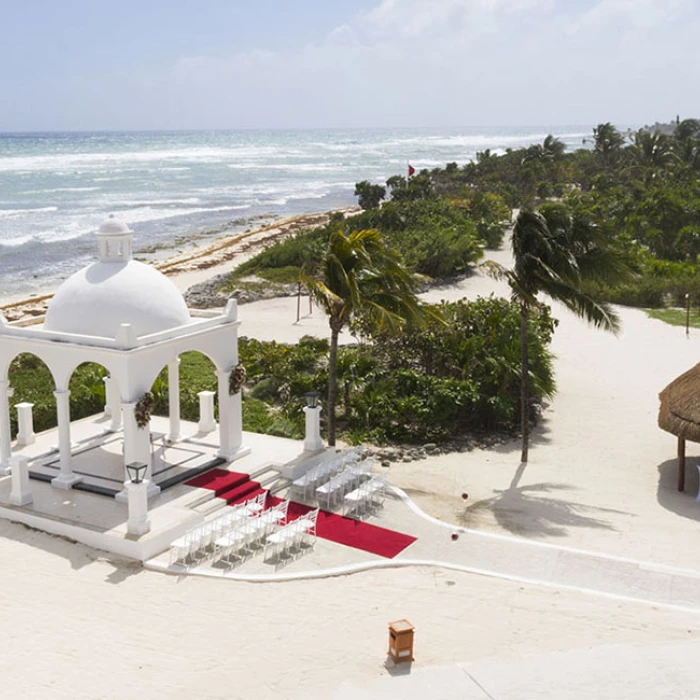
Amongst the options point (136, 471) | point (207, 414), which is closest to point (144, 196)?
point (207, 414)

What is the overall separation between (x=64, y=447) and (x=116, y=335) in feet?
8.07

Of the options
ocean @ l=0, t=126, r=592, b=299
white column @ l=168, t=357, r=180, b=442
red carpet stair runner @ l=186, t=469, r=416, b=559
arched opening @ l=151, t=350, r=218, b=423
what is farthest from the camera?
ocean @ l=0, t=126, r=592, b=299

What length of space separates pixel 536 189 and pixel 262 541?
64.7 m

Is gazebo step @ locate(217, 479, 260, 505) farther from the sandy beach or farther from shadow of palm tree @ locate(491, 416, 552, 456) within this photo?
shadow of palm tree @ locate(491, 416, 552, 456)

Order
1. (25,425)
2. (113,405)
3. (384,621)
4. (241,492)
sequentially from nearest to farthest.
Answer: (384,621) → (241,492) → (25,425) → (113,405)

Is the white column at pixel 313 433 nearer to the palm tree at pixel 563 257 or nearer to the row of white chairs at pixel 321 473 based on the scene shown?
the row of white chairs at pixel 321 473

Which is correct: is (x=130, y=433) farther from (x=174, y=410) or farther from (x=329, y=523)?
(x=329, y=523)

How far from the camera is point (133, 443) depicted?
14.2 m

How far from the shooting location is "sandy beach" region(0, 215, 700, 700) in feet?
31.2

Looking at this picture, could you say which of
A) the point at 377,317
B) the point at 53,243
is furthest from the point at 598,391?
the point at 53,243

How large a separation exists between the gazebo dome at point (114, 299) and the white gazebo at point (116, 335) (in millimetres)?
17

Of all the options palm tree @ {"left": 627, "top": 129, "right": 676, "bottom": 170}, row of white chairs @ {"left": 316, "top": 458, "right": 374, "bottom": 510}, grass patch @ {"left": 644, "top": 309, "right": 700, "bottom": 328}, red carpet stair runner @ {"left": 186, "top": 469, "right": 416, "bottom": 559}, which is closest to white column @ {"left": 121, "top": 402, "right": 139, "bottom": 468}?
red carpet stair runner @ {"left": 186, "top": 469, "right": 416, "bottom": 559}

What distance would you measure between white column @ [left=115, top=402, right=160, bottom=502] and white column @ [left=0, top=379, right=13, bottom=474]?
2642 millimetres

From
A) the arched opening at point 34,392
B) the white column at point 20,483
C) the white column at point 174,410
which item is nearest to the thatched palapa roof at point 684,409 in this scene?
the white column at point 174,410
